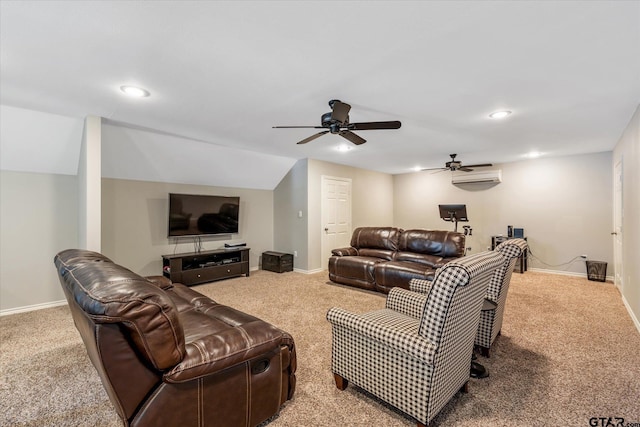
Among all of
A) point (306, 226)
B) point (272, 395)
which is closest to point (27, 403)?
point (272, 395)

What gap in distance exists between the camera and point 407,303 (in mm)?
2314

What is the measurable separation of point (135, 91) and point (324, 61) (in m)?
1.78

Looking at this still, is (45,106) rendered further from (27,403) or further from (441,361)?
(441,361)

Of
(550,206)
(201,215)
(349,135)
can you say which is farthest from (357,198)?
(349,135)

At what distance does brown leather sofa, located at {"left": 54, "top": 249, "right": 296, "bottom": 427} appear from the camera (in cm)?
120

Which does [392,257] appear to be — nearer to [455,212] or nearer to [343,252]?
[343,252]

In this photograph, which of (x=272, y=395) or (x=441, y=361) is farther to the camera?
(x=272, y=395)

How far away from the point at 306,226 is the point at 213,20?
14.3 ft

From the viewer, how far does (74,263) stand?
166 centimetres

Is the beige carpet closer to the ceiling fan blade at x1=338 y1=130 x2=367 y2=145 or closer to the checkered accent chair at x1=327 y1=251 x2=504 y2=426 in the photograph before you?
the checkered accent chair at x1=327 y1=251 x2=504 y2=426

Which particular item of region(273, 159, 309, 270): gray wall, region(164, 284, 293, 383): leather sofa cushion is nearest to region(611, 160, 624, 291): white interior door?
region(273, 159, 309, 270): gray wall

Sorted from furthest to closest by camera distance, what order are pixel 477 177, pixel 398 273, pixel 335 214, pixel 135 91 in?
pixel 477 177, pixel 335 214, pixel 398 273, pixel 135 91

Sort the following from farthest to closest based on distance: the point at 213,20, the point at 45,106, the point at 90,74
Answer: the point at 45,106 → the point at 90,74 → the point at 213,20

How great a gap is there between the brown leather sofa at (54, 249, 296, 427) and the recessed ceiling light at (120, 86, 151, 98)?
5.30ft
